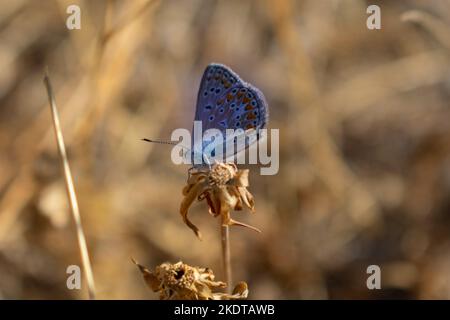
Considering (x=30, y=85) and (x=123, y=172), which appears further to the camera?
(x=30, y=85)

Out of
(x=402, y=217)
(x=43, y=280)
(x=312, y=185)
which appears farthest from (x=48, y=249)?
(x=402, y=217)

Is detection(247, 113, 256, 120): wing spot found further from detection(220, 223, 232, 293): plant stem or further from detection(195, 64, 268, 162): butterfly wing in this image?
detection(220, 223, 232, 293): plant stem

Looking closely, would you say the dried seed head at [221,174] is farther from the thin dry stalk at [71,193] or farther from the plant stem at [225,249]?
the thin dry stalk at [71,193]

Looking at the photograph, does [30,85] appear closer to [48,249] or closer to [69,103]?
[69,103]

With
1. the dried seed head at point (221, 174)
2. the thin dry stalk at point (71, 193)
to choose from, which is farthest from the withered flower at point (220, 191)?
the thin dry stalk at point (71, 193)

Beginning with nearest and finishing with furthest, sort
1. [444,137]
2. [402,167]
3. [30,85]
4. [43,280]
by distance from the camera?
[43,280] → [444,137] → [402,167] → [30,85]

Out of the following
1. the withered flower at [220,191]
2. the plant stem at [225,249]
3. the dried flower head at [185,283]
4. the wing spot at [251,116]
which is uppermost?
the wing spot at [251,116]

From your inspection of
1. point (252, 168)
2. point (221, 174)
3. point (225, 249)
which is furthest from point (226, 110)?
point (252, 168)

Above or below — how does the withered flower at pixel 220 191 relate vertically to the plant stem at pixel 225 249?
above
